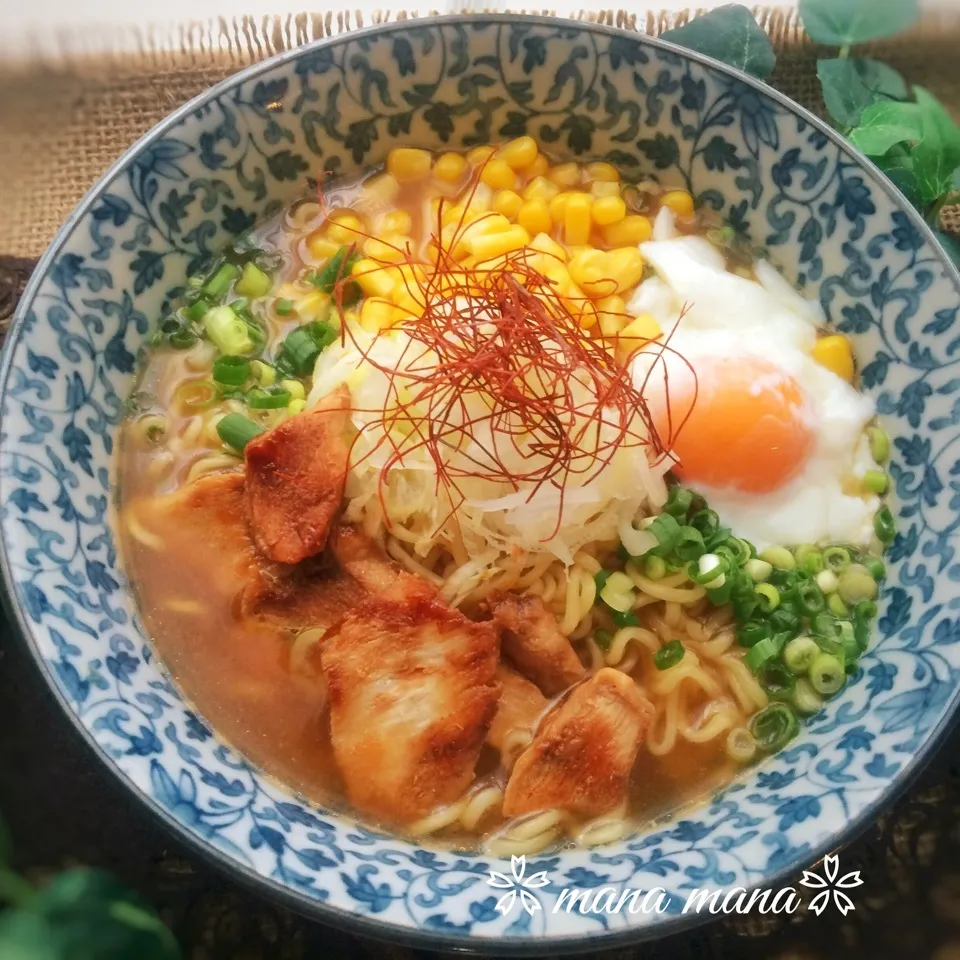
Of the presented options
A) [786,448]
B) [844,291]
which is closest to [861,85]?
[844,291]

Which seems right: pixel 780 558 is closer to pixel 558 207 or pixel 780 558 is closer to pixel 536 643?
pixel 536 643

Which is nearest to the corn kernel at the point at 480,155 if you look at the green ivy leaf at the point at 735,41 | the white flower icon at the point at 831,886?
the green ivy leaf at the point at 735,41

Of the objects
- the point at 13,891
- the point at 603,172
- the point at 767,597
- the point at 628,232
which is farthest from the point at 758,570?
the point at 13,891

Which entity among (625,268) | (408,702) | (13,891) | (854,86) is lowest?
(13,891)

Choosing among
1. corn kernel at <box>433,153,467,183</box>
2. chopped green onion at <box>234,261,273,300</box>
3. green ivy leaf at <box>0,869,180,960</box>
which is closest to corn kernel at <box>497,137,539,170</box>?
corn kernel at <box>433,153,467,183</box>

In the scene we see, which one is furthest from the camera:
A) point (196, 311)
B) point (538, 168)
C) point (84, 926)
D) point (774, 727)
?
point (538, 168)

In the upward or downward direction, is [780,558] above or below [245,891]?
above

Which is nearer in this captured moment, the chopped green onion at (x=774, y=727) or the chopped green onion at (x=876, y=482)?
the chopped green onion at (x=774, y=727)

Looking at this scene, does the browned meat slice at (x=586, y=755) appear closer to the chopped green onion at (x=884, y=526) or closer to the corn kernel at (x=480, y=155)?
the chopped green onion at (x=884, y=526)
